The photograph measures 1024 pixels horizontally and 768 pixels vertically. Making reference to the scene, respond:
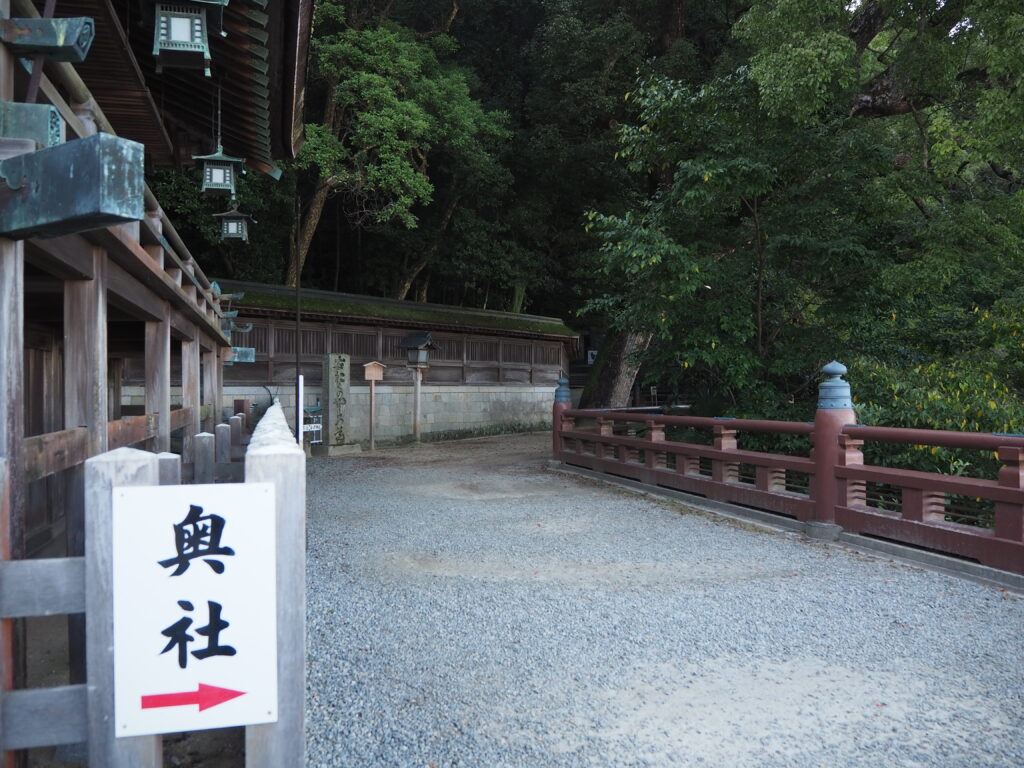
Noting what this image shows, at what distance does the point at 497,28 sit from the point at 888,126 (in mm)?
13474

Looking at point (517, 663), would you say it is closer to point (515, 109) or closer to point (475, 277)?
point (475, 277)

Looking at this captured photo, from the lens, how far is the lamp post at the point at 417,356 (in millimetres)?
17969

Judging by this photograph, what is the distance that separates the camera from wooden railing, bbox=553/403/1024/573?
5250 mm

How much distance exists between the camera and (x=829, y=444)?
669 cm

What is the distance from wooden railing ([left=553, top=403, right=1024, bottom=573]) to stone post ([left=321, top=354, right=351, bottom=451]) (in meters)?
8.28

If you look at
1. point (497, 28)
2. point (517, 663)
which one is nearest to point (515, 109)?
point (497, 28)

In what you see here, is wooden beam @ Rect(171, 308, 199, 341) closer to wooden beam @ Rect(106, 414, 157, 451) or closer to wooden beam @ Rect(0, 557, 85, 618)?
wooden beam @ Rect(106, 414, 157, 451)

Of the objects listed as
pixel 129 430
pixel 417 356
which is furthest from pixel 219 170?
pixel 417 356

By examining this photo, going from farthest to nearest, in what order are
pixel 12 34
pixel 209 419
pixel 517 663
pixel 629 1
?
1. pixel 629 1
2. pixel 209 419
3. pixel 517 663
4. pixel 12 34

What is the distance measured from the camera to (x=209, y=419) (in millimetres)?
8477

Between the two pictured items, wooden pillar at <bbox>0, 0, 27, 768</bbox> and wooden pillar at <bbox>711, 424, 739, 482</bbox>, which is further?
wooden pillar at <bbox>711, 424, 739, 482</bbox>

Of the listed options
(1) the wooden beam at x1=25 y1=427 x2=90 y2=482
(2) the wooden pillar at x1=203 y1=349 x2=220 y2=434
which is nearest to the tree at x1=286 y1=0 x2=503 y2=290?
(2) the wooden pillar at x1=203 y1=349 x2=220 y2=434

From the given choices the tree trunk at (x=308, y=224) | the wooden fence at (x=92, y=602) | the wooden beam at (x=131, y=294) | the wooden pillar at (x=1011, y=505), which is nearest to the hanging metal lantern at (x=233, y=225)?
the wooden beam at (x=131, y=294)

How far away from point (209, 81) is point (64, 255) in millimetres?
3938
